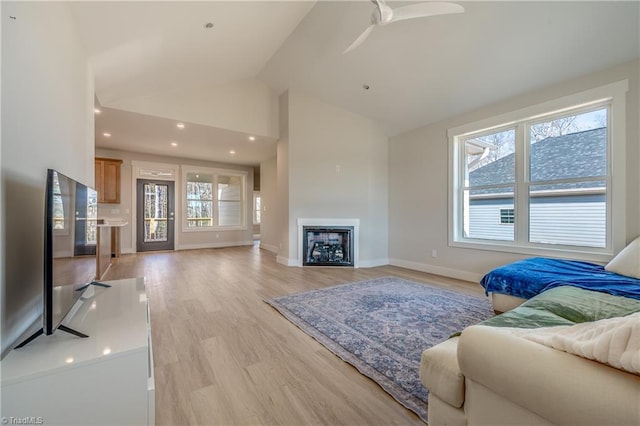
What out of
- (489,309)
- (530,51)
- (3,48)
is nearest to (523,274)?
(489,309)

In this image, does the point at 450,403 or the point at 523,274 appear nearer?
the point at 450,403

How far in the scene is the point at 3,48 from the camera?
106cm

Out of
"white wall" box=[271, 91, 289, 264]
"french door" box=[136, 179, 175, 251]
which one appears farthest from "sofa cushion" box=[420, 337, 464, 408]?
"french door" box=[136, 179, 175, 251]

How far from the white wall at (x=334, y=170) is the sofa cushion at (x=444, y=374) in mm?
3977

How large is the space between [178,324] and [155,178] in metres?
5.74

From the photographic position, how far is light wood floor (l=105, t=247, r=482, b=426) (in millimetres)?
1361

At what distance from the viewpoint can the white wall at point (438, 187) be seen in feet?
8.93

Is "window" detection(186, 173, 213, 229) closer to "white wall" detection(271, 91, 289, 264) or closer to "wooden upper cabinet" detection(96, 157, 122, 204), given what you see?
"wooden upper cabinet" detection(96, 157, 122, 204)

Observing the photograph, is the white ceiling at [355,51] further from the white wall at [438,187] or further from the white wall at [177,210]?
the white wall at [177,210]

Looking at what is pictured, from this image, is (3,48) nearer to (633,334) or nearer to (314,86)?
(633,334)

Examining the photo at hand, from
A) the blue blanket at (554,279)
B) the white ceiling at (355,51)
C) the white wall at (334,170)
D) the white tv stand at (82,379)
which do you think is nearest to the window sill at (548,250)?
the blue blanket at (554,279)

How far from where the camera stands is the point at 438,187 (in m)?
4.45

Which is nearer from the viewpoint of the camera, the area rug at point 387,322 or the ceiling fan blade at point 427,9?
the area rug at point 387,322
